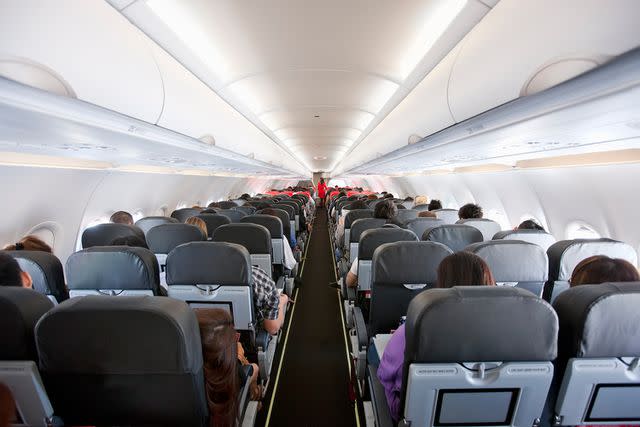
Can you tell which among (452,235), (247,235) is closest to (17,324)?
(247,235)

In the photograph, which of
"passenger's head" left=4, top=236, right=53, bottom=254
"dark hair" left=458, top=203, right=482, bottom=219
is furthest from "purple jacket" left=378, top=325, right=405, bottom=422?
"dark hair" left=458, top=203, right=482, bottom=219

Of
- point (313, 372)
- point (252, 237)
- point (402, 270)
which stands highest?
point (402, 270)

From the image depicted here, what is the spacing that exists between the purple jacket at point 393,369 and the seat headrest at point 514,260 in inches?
49.7

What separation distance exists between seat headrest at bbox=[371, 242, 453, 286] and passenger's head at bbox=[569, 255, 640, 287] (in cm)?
89

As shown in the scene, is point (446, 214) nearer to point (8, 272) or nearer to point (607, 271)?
point (607, 271)

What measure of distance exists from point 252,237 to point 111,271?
1.87 meters

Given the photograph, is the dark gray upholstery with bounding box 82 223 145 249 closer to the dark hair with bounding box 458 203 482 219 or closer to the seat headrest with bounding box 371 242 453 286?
the seat headrest with bounding box 371 242 453 286

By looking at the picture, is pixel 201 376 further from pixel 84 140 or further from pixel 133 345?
pixel 84 140

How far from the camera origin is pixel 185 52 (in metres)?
3.00

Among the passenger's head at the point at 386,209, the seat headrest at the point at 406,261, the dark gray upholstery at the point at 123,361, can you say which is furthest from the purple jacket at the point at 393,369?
the passenger's head at the point at 386,209

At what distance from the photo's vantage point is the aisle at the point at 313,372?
3.21 meters

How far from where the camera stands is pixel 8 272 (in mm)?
2045

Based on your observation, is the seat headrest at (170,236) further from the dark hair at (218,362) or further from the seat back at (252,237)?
the dark hair at (218,362)

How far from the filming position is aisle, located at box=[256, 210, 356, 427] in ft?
10.5
